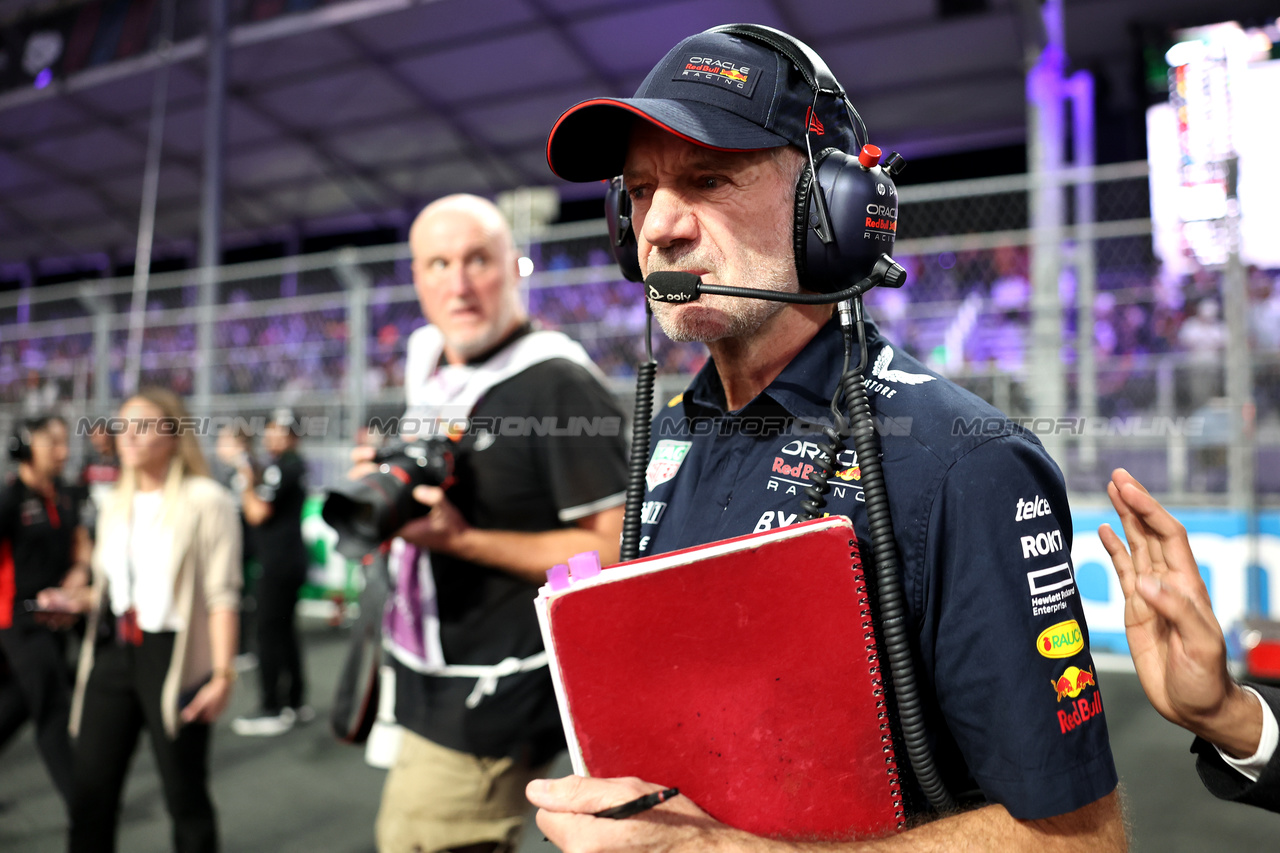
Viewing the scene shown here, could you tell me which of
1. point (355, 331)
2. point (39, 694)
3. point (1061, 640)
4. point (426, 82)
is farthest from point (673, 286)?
point (426, 82)

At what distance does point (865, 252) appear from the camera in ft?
3.21

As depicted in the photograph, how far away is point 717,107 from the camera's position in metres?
0.92

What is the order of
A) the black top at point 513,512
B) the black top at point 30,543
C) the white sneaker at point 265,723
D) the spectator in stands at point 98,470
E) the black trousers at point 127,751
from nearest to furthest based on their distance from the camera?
the black top at point 513,512
the black trousers at point 127,751
the black top at point 30,543
the white sneaker at point 265,723
the spectator in stands at point 98,470

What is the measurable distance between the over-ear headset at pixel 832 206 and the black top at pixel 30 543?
3903mm

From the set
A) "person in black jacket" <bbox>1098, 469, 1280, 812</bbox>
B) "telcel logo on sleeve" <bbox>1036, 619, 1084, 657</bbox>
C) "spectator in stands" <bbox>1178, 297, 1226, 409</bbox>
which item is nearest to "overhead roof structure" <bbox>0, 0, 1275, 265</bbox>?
"spectator in stands" <bbox>1178, 297, 1226, 409</bbox>

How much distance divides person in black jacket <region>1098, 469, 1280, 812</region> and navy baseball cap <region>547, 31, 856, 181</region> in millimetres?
547

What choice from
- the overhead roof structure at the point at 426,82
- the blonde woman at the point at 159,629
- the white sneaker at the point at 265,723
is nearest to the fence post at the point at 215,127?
the overhead roof structure at the point at 426,82

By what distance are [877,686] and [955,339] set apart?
22.3 feet

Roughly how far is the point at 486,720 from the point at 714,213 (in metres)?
1.29

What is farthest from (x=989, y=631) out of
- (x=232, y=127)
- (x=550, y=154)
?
(x=232, y=127)

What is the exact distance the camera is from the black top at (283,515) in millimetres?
4914

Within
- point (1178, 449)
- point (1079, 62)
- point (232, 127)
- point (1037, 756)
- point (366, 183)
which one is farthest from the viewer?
point (366, 183)

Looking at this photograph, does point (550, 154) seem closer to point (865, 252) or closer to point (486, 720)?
point (865, 252)

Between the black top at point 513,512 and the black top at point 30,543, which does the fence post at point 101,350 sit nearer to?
the black top at point 30,543
